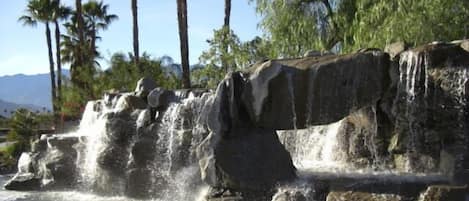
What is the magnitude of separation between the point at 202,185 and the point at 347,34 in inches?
296

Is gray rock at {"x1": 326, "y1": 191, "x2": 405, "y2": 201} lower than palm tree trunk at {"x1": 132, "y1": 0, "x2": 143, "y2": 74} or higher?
lower

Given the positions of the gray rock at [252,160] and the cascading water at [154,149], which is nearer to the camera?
the gray rock at [252,160]

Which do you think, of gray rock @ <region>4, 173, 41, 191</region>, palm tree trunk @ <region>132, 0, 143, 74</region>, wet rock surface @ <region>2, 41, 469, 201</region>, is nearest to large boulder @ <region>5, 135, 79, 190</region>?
gray rock @ <region>4, 173, 41, 191</region>

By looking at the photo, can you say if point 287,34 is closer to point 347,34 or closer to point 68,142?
point 347,34

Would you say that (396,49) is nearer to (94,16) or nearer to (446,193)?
(446,193)

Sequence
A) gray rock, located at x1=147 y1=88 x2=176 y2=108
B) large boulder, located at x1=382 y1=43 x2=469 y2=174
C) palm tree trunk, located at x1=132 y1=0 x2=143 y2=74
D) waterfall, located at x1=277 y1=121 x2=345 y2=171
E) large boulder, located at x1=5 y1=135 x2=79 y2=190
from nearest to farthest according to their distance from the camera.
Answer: large boulder, located at x1=382 y1=43 x2=469 y2=174
waterfall, located at x1=277 y1=121 x2=345 y2=171
gray rock, located at x1=147 y1=88 x2=176 y2=108
large boulder, located at x1=5 y1=135 x2=79 y2=190
palm tree trunk, located at x1=132 y1=0 x2=143 y2=74

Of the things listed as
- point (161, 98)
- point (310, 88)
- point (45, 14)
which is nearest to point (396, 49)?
point (310, 88)

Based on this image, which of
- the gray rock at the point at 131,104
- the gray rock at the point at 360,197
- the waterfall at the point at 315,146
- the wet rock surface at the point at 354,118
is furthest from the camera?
the gray rock at the point at 131,104

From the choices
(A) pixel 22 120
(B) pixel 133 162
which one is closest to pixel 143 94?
(B) pixel 133 162

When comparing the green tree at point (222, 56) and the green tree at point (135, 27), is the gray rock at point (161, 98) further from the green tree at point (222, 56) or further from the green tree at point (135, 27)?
the green tree at point (135, 27)

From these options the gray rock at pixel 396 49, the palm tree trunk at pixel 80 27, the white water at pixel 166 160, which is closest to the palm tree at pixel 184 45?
the palm tree trunk at pixel 80 27

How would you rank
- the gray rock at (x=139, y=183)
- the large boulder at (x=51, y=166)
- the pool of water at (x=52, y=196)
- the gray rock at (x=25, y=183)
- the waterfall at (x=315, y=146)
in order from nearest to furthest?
the waterfall at (x=315, y=146) → the gray rock at (x=139, y=183) → the pool of water at (x=52, y=196) → the large boulder at (x=51, y=166) → the gray rock at (x=25, y=183)

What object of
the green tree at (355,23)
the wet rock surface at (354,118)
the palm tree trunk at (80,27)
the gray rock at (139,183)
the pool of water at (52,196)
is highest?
the palm tree trunk at (80,27)

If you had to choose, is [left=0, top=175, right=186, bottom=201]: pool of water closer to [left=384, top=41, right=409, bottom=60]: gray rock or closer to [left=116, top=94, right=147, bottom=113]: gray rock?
[left=116, top=94, right=147, bottom=113]: gray rock
